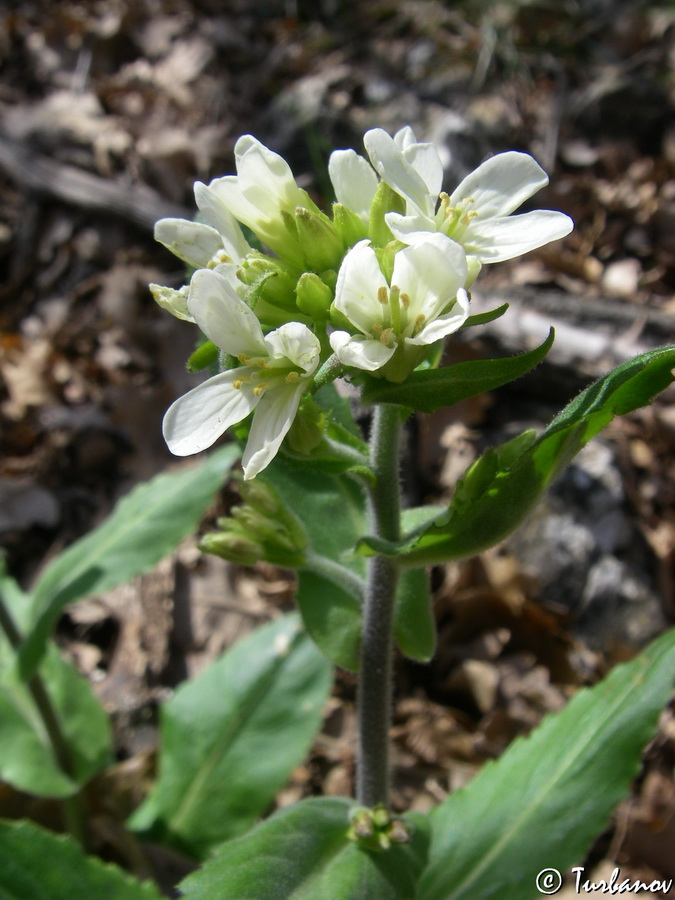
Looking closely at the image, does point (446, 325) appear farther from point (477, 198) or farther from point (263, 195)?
point (263, 195)

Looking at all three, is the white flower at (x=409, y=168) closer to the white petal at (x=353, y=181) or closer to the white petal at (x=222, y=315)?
the white petal at (x=353, y=181)

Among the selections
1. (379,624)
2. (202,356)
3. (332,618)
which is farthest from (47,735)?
(202,356)

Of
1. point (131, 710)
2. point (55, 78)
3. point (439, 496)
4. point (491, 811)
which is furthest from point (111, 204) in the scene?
point (491, 811)

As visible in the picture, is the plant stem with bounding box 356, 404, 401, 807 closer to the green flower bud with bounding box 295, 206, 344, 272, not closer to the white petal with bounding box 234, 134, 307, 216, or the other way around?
the green flower bud with bounding box 295, 206, 344, 272

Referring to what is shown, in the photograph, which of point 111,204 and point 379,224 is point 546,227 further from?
point 111,204

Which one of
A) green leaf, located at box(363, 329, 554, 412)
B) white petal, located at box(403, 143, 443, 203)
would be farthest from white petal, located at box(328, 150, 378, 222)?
green leaf, located at box(363, 329, 554, 412)

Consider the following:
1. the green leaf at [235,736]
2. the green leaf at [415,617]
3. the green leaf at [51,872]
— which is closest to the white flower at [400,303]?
the green leaf at [415,617]

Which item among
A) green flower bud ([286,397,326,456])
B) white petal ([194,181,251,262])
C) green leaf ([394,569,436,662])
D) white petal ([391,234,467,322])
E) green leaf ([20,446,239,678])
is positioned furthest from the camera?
green leaf ([20,446,239,678])
